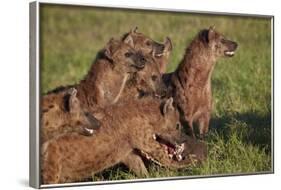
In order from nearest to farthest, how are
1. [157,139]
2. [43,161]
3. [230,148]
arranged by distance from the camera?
[43,161] < [157,139] < [230,148]

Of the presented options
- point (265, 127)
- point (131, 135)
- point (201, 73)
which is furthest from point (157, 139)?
point (265, 127)

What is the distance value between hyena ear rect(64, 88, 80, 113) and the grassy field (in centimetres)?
10

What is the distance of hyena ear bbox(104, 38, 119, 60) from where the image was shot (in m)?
5.95

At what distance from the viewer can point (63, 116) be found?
5.77m

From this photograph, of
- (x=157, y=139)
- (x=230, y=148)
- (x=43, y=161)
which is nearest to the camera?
(x=43, y=161)

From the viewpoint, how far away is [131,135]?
6023 mm

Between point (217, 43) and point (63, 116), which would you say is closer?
point (63, 116)

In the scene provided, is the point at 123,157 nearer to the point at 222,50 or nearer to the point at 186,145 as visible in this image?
the point at 186,145

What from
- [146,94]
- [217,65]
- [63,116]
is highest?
[217,65]

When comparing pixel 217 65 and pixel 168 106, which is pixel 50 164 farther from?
pixel 217 65

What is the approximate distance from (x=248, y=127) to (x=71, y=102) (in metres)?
1.60

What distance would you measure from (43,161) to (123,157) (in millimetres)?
605

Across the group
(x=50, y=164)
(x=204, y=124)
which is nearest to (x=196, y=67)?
(x=204, y=124)

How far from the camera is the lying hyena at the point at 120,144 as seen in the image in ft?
19.0
